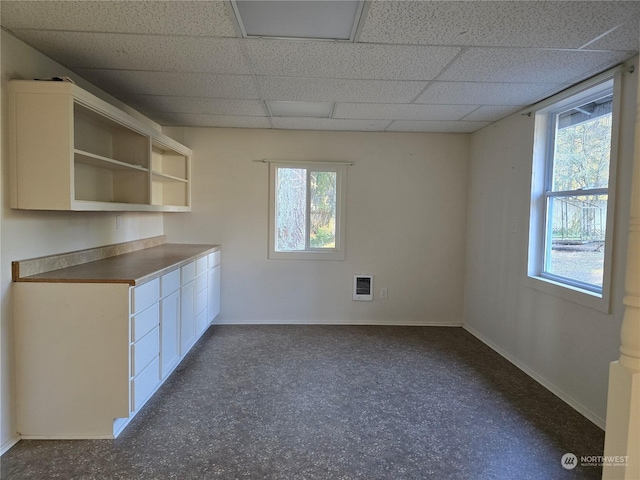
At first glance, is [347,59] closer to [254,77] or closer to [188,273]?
[254,77]

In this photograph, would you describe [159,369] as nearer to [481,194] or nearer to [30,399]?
[30,399]

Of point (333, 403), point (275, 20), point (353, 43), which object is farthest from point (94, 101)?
point (333, 403)

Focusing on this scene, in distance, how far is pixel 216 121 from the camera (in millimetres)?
3748

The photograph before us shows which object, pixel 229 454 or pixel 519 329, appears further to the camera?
pixel 519 329

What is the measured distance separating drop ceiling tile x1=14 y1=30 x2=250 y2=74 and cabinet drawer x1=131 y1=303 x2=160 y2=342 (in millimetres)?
1588

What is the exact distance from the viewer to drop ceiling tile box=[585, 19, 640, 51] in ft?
5.73

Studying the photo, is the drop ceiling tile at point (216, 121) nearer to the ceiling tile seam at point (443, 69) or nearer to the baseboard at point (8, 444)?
the ceiling tile seam at point (443, 69)

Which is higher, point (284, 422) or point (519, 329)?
point (519, 329)

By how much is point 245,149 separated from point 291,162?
0.55 meters

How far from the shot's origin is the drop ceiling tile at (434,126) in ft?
12.0

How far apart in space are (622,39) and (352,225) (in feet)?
9.05

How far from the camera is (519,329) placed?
10.4 ft

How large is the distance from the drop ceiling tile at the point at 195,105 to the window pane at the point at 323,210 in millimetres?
1045

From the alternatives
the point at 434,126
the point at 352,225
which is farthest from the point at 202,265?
the point at 434,126
